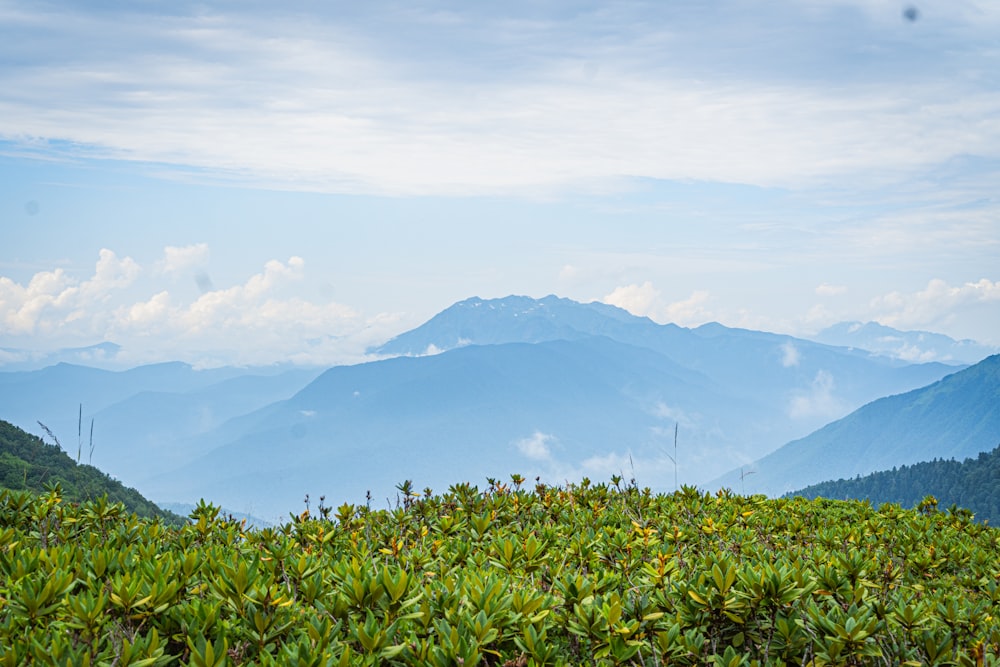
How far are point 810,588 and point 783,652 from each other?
14.2 inches

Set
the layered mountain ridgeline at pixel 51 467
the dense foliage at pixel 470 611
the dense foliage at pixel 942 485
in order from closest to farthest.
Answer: the dense foliage at pixel 470 611, the layered mountain ridgeline at pixel 51 467, the dense foliage at pixel 942 485

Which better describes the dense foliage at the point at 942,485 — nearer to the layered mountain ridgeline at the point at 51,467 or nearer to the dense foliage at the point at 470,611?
the layered mountain ridgeline at the point at 51,467

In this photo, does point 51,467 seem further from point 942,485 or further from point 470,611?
point 942,485

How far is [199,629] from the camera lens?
Answer: 3.73 metres

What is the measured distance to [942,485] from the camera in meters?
129

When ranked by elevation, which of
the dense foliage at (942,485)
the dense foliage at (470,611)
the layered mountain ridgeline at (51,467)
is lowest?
the dense foliage at (942,485)

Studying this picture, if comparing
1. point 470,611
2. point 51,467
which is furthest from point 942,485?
point 470,611

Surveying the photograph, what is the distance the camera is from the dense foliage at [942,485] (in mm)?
115288

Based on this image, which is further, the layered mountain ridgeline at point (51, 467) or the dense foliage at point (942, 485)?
the dense foliage at point (942, 485)

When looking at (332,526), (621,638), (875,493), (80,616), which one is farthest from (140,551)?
(875,493)

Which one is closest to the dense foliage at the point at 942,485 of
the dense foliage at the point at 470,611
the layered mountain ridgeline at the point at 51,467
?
the layered mountain ridgeline at the point at 51,467

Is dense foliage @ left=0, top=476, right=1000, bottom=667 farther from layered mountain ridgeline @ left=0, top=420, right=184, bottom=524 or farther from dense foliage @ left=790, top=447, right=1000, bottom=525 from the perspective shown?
dense foliage @ left=790, top=447, right=1000, bottom=525

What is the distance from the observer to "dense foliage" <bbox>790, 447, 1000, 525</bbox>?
4539 inches

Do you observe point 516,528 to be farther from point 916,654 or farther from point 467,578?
point 916,654
